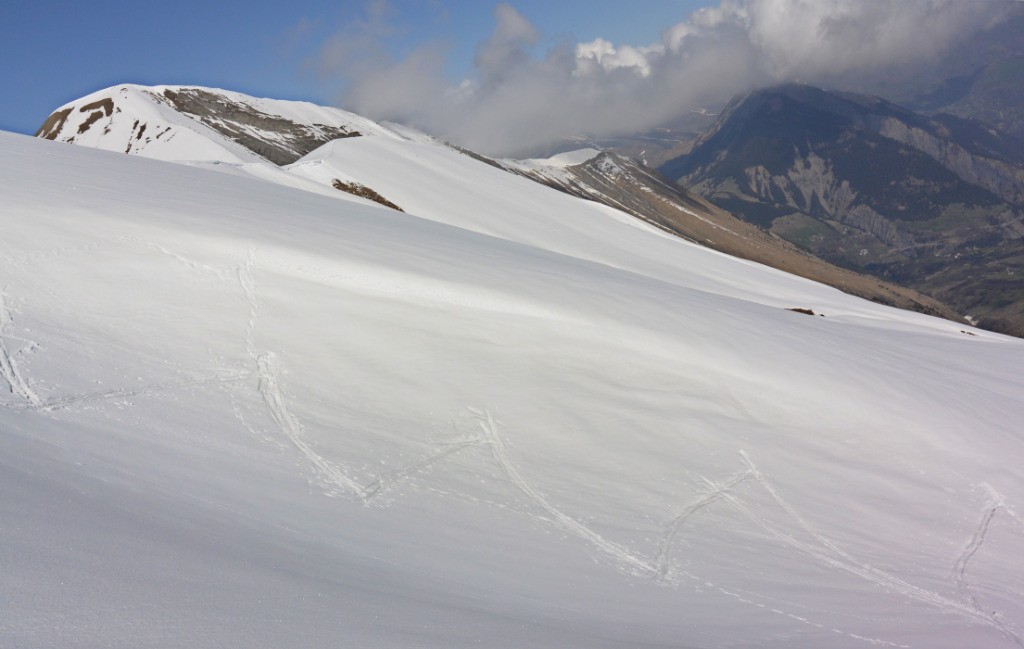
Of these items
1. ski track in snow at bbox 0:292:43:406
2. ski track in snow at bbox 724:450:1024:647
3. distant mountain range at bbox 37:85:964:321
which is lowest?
ski track in snow at bbox 0:292:43:406

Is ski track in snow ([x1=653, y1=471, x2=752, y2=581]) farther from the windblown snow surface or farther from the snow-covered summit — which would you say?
the snow-covered summit

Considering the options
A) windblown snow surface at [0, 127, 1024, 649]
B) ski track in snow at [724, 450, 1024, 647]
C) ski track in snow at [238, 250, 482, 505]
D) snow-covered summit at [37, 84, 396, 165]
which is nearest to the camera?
windblown snow surface at [0, 127, 1024, 649]

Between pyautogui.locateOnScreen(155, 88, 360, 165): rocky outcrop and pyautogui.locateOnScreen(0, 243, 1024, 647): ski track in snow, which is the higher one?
pyautogui.locateOnScreen(155, 88, 360, 165): rocky outcrop

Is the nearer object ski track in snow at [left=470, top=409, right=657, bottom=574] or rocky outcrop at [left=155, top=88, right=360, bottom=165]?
ski track in snow at [left=470, top=409, right=657, bottom=574]

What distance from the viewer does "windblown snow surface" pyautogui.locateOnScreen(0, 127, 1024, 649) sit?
269 inches

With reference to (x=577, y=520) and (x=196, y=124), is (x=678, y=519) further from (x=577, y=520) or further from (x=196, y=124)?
(x=196, y=124)

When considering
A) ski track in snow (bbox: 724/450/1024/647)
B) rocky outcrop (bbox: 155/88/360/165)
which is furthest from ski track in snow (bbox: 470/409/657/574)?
rocky outcrop (bbox: 155/88/360/165)

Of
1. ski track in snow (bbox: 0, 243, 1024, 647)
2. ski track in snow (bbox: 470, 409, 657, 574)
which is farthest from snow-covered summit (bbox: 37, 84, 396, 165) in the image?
ski track in snow (bbox: 470, 409, 657, 574)

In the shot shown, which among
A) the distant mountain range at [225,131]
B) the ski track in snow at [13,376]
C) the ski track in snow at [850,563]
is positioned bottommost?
the ski track in snow at [13,376]

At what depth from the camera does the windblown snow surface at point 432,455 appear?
684 centimetres

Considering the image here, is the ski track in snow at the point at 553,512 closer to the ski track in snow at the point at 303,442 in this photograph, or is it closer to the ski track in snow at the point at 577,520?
the ski track in snow at the point at 577,520

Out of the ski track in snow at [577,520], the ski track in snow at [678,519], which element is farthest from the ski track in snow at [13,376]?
the ski track in snow at [678,519]

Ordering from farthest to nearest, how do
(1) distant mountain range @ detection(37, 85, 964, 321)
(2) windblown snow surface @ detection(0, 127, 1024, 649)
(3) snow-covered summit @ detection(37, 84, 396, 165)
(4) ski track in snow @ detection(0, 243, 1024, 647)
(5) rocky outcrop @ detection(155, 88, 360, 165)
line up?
(5) rocky outcrop @ detection(155, 88, 360, 165)
(3) snow-covered summit @ detection(37, 84, 396, 165)
(1) distant mountain range @ detection(37, 85, 964, 321)
(4) ski track in snow @ detection(0, 243, 1024, 647)
(2) windblown snow surface @ detection(0, 127, 1024, 649)

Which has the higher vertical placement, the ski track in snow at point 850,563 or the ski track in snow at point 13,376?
the ski track in snow at point 850,563
